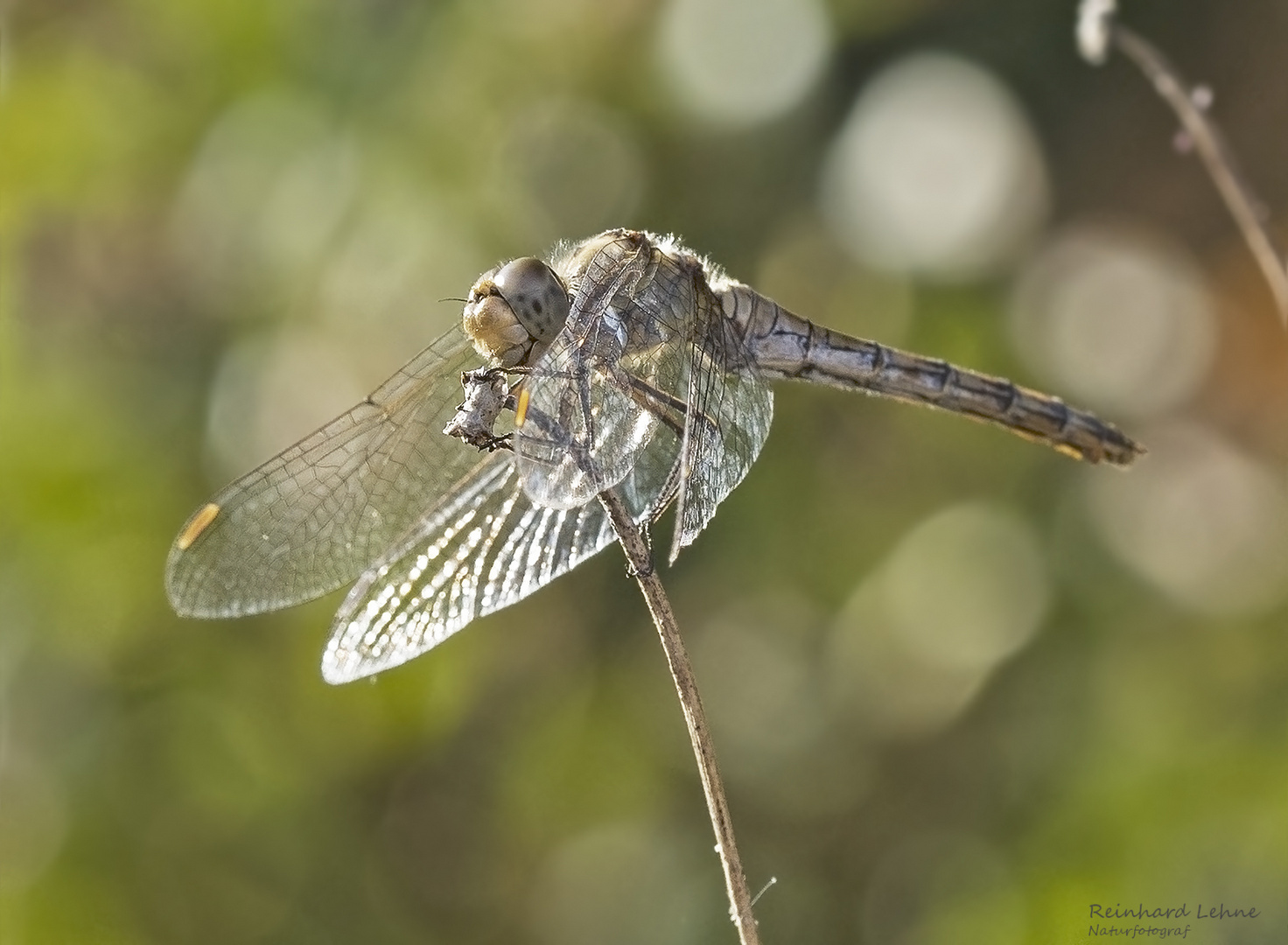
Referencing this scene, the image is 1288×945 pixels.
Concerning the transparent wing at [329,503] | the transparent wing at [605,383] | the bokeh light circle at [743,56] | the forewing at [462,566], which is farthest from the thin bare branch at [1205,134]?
the bokeh light circle at [743,56]

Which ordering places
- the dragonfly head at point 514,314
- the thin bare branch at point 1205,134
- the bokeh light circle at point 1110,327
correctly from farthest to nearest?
the bokeh light circle at point 1110,327 < the dragonfly head at point 514,314 < the thin bare branch at point 1205,134

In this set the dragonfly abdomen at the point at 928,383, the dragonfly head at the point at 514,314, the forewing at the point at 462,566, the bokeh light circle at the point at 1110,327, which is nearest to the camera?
the forewing at the point at 462,566

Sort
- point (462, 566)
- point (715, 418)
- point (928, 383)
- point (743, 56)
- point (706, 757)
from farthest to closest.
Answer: point (743, 56), point (928, 383), point (715, 418), point (462, 566), point (706, 757)

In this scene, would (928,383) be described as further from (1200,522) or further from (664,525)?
(1200,522)

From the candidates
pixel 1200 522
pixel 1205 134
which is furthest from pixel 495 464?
pixel 1200 522

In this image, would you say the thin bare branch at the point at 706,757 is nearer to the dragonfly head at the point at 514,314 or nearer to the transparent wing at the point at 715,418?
the transparent wing at the point at 715,418

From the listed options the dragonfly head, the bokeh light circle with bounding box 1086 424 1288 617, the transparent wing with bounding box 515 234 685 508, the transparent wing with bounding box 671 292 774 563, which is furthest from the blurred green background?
the dragonfly head

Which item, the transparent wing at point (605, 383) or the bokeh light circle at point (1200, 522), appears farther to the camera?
the bokeh light circle at point (1200, 522)
